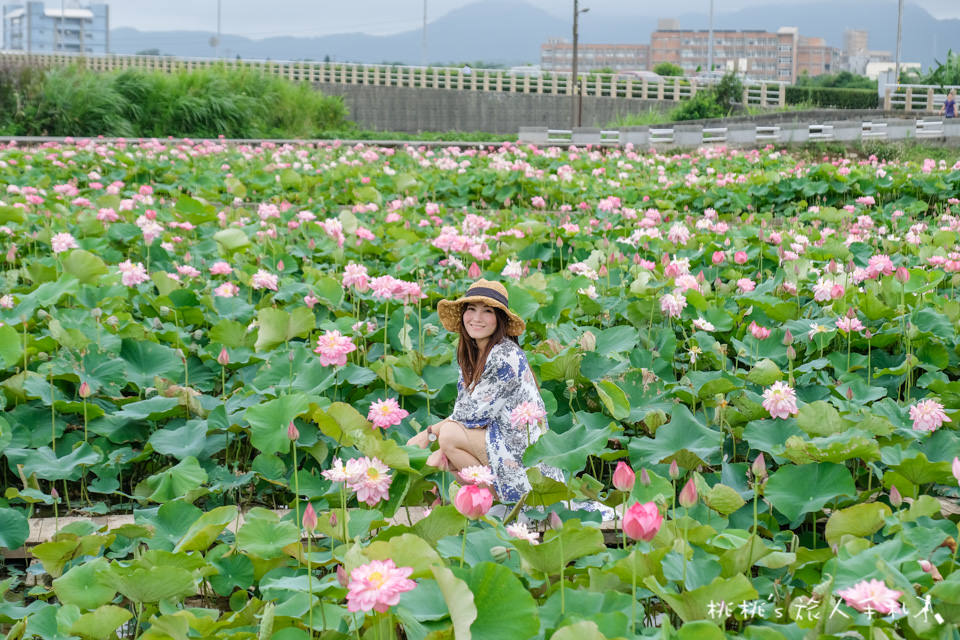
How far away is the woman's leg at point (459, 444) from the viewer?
8.92 ft

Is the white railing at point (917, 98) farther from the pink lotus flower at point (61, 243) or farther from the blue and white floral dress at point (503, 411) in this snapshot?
the blue and white floral dress at point (503, 411)

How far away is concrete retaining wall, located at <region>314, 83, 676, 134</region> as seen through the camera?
108 feet

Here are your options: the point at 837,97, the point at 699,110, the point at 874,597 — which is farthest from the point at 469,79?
the point at 874,597

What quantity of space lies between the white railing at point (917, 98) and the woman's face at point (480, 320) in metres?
23.1

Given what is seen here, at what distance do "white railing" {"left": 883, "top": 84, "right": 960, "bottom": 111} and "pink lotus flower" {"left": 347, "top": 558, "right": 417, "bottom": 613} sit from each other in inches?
963

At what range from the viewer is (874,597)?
4.76 ft

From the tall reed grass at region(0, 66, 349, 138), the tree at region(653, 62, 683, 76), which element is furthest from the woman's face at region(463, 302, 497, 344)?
the tree at region(653, 62, 683, 76)

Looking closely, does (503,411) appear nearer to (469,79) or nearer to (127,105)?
(127,105)

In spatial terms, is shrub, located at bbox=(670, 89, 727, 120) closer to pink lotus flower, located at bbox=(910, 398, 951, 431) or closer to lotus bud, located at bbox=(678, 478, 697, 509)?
pink lotus flower, located at bbox=(910, 398, 951, 431)

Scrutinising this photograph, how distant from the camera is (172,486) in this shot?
8.45 feet

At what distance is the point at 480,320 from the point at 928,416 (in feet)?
3.96

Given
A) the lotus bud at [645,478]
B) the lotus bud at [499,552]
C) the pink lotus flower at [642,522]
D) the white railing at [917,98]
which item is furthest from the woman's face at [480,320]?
the white railing at [917,98]

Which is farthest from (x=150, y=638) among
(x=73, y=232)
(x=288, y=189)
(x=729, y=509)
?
(x=288, y=189)

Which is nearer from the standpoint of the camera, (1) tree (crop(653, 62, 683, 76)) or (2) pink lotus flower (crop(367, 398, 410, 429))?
(2) pink lotus flower (crop(367, 398, 410, 429))
